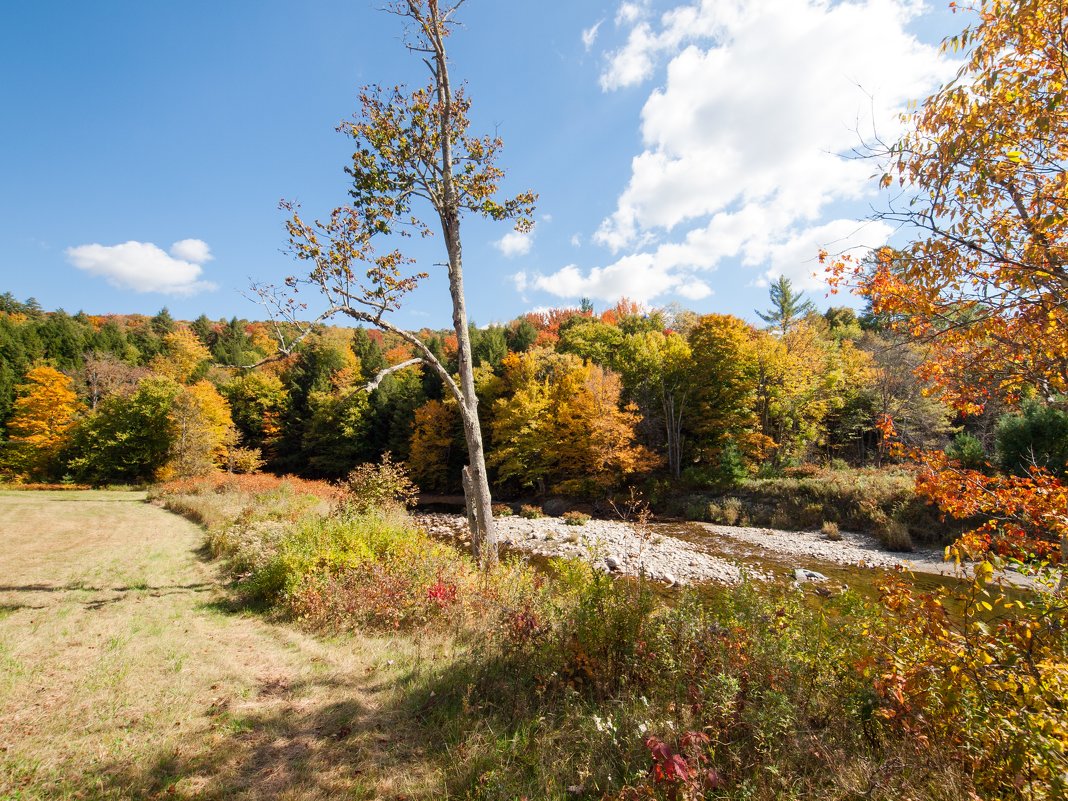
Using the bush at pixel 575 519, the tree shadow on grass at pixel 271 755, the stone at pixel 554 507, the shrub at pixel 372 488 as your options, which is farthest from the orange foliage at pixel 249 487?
the tree shadow on grass at pixel 271 755

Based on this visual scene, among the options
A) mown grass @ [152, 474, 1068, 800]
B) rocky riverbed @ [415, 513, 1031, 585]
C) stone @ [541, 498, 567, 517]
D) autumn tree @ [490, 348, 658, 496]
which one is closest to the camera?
mown grass @ [152, 474, 1068, 800]

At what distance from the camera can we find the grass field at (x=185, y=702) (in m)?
3.08

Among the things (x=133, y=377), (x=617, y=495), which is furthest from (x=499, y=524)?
(x=133, y=377)

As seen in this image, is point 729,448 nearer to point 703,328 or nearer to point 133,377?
point 703,328

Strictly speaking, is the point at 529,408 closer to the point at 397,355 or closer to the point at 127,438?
the point at 127,438

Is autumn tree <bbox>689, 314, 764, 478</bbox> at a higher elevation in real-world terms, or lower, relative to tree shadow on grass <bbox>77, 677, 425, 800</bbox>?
higher

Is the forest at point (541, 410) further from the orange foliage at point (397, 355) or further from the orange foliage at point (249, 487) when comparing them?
the orange foliage at point (249, 487)

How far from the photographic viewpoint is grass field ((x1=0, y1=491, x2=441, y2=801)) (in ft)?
10.1

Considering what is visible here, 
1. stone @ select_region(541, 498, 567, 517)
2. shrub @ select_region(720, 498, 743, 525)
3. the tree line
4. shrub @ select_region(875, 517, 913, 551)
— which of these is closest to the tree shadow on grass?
the tree line

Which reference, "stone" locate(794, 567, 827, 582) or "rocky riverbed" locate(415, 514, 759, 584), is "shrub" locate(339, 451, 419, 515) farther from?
"stone" locate(794, 567, 827, 582)

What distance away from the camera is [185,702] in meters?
4.12

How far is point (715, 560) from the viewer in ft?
48.4

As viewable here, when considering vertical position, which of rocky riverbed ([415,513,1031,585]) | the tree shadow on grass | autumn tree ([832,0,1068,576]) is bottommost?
rocky riverbed ([415,513,1031,585])

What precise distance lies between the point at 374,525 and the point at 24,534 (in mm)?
12227
